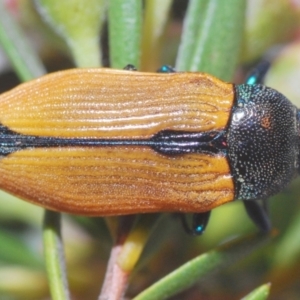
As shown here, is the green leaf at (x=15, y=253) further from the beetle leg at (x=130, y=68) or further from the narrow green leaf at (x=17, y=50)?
the beetle leg at (x=130, y=68)

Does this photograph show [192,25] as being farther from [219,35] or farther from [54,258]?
[54,258]

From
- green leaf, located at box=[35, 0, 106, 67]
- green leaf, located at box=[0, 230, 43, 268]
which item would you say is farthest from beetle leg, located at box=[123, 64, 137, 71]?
green leaf, located at box=[0, 230, 43, 268]

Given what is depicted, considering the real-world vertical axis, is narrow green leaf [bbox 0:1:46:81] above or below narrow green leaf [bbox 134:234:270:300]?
above

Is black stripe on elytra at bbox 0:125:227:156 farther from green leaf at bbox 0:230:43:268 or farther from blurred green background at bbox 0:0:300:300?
green leaf at bbox 0:230:43:268

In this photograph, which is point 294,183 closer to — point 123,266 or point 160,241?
point 160,241

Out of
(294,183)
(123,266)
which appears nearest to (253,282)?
(294,183)
